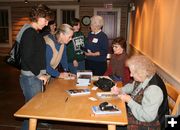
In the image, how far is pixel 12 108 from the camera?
13.0ft

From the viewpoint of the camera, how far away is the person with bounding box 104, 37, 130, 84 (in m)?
2.99

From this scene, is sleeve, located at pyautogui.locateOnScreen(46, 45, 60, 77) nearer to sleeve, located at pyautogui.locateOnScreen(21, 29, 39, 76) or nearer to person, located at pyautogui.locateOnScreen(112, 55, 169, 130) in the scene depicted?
sleeve, located at pyautogui.locateOnScreen(21, 29, 39, 76)

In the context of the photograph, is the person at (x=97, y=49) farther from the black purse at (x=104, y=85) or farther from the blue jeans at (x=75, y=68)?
the black purse at (x=104, y=85)

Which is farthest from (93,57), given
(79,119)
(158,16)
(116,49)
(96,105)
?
(79,119)

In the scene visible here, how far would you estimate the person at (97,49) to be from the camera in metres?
3.63

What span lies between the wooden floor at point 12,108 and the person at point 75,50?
967 millimetres

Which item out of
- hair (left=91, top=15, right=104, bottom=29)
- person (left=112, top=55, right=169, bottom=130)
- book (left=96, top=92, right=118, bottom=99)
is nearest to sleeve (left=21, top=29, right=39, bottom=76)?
book (left=96, top=92, right=118, bottom=99)

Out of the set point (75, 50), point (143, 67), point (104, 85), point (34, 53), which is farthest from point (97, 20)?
point (143, 67)

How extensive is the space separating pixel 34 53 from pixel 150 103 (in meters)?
1.23

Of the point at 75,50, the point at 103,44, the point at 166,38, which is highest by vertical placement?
the point at 166,38

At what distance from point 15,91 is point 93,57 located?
2.29 m

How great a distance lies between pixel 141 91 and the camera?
198 cm

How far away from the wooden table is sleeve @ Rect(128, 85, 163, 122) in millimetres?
162

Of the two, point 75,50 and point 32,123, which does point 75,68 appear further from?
point 32,123
